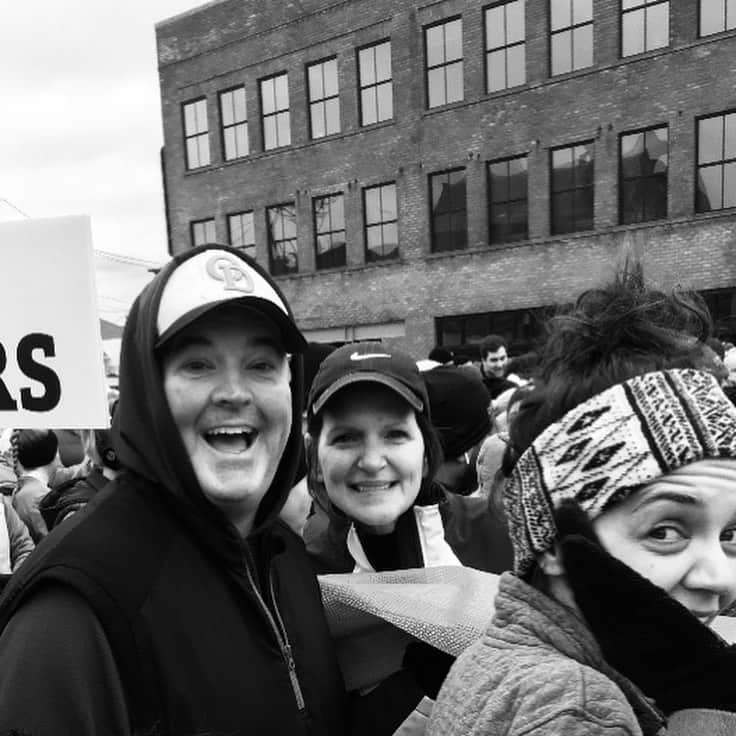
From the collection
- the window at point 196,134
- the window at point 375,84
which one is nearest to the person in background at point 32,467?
the window at point 375,84

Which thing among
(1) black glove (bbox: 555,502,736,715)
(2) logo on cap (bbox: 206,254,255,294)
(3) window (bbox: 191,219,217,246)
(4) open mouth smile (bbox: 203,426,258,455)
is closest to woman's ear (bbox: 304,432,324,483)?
(4) open mouth smile (bbox: 203,426,258,455)

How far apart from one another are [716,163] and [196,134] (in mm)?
12692

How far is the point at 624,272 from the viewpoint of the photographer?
123 centimetres

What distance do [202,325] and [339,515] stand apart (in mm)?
838

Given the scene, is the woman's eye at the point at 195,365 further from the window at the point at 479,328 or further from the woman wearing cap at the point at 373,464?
the window at the point at 479,328

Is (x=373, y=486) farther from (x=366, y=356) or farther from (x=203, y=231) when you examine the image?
(x=203, y=231)

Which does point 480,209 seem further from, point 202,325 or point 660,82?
point 202,325

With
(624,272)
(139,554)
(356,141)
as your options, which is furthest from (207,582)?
(356,141)

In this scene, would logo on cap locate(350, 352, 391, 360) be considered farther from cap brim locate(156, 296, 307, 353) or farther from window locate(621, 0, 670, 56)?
window locate(621, 0, 670, 56)

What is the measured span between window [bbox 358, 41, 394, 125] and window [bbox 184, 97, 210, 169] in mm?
4721

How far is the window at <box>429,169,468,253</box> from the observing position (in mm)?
14969

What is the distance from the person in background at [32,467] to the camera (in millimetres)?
3816

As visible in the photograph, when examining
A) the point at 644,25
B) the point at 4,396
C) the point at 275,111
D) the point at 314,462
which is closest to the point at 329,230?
the point at 275,111

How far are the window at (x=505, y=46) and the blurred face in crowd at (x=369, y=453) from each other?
13.9 meters
